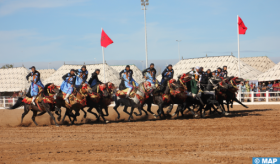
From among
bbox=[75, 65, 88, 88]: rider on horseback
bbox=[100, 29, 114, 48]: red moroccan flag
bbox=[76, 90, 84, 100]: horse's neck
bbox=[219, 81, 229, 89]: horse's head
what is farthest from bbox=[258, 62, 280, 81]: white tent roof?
bbox=[76, 90, 84, 100]: horse's neck

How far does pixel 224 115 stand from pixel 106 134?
697 cm

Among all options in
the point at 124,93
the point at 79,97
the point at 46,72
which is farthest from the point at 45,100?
the point at 46,72

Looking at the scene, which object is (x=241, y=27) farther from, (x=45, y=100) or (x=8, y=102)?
(x=8, y=102)

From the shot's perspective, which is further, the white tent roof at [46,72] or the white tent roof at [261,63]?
the white tent roof at [46,72]

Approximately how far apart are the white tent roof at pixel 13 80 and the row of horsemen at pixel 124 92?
109 ft

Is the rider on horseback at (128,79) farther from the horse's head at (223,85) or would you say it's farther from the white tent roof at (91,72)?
the white tent roof at (91,72)

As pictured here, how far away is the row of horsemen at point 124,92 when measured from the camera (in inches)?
499

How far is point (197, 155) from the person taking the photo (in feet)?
22.1

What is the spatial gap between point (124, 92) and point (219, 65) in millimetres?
27059

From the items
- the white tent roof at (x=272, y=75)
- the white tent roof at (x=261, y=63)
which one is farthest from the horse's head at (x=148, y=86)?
the white tent roof at (x=261, y=63)

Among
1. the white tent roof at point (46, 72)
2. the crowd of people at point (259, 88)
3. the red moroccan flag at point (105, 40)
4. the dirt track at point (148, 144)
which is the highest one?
the red moroccan flag at point (105, 40)

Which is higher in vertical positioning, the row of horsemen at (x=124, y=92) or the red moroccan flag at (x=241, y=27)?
the red moroccan flag at (x=241, y=27)

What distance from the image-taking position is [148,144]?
8125mm

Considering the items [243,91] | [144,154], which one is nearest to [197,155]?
[144,154]
